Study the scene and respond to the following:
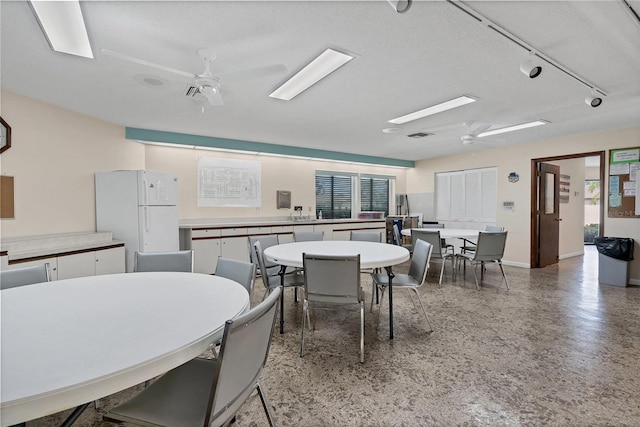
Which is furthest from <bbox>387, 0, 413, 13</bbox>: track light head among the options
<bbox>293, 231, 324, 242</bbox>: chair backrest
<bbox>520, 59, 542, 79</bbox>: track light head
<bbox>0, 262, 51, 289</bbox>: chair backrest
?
<bbox>293, 231, 324, 242</bbox>: chair backrest

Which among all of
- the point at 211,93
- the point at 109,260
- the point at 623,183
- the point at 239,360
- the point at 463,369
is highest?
the point at 211,93

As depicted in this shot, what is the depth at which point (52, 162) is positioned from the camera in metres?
3.72

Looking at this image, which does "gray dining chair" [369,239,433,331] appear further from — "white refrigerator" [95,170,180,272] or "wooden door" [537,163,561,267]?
"wooden door" [537,163,561,267]

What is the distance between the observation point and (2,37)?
7.32 feet

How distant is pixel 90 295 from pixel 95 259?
2588 mm

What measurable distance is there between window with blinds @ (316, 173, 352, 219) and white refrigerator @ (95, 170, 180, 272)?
3679 millimetres

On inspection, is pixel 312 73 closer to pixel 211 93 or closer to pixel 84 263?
pixel 211 93

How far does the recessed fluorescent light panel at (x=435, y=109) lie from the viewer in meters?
3.59

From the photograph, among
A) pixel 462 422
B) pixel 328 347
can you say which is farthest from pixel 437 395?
pixel 328 347

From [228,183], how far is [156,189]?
5.35 feet

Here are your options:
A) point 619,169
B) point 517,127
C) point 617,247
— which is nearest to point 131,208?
point 517,127

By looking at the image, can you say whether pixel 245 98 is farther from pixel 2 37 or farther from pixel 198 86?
pixel 2 37

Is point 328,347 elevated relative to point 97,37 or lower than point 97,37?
lower

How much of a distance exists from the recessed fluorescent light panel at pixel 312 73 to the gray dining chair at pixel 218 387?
2131 mm
